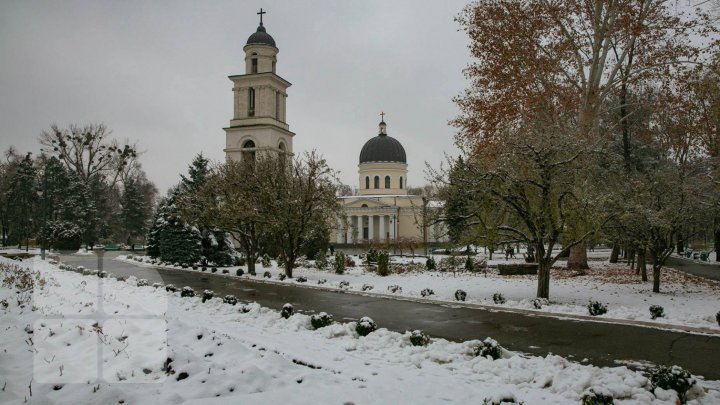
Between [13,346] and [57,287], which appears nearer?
[13,346]

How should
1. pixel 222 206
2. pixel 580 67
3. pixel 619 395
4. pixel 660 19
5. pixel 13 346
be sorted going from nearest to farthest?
pixel 619 395
pixel 13 346
pixel 660 19
pixel 580 67
pixel 222 206

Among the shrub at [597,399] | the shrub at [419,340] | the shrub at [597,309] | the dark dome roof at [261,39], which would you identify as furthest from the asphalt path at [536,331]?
the dark dome roof at [261,39]

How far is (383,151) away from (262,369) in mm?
70573

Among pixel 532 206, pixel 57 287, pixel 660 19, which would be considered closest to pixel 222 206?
pixel 57 287

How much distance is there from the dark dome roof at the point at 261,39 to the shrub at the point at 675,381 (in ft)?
181

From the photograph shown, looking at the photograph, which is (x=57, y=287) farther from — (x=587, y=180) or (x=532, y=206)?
(x=587, y=180)

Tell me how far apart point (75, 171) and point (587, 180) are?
2183 inches

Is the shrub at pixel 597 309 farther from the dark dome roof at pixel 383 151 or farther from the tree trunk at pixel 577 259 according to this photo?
the dark dome roof at pixel 383 151

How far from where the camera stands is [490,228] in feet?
46.2

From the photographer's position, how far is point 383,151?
250 ft

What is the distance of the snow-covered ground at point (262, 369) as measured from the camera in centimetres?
567

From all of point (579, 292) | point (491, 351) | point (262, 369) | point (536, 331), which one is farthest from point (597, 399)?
point (579, 292)

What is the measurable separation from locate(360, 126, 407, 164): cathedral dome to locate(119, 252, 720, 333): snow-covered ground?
52603 millimetres

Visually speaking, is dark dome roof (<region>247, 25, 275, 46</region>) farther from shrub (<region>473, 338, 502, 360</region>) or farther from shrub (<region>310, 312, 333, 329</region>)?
shrub (<region>473, 338, 502, 360</region>)
